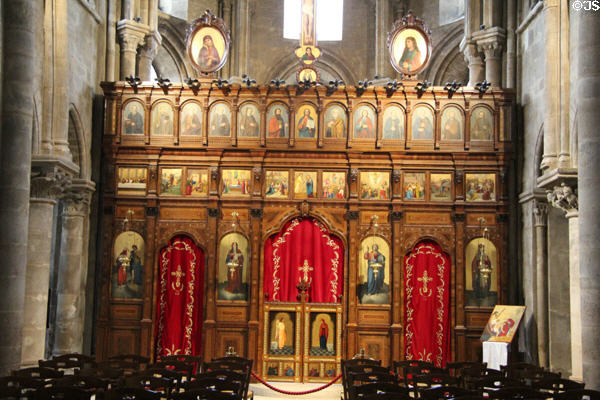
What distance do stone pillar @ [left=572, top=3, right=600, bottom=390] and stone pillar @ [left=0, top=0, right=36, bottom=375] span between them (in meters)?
10.5

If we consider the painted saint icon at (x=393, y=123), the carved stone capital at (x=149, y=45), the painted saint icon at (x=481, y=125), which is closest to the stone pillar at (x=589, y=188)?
the painted saint icon at (x=481, y=125)

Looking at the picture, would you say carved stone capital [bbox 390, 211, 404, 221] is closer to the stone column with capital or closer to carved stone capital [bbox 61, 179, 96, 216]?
the stone column with capital

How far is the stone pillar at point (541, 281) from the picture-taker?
19250mm

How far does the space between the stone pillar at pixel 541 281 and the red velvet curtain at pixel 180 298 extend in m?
8.90

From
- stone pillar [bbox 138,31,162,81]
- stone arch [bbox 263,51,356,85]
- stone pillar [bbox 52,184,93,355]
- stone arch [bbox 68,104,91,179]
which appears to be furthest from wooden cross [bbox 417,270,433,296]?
stone arch [bbox 263,51,356,85]

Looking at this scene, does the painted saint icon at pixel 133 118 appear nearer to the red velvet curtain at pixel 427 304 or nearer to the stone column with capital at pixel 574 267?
the red velvet curtain at pixel 427 304

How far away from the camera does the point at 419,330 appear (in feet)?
68.3

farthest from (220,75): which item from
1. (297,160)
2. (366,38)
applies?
(297,160)

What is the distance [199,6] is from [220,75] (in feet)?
9.59

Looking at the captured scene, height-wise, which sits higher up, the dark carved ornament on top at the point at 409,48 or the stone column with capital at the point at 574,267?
the dark carved ornament on top at the point at 409,48

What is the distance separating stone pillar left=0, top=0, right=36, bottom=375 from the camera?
47.1 feet

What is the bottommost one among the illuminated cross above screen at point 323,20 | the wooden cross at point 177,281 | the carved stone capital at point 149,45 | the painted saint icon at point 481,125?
the wooden cross at point 177,281

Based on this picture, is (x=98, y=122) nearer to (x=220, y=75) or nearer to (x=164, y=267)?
(x=164, y=267)

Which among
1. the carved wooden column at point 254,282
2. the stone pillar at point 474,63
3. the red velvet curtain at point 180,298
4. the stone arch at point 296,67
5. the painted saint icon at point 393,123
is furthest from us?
the stone arch at point 296,67
